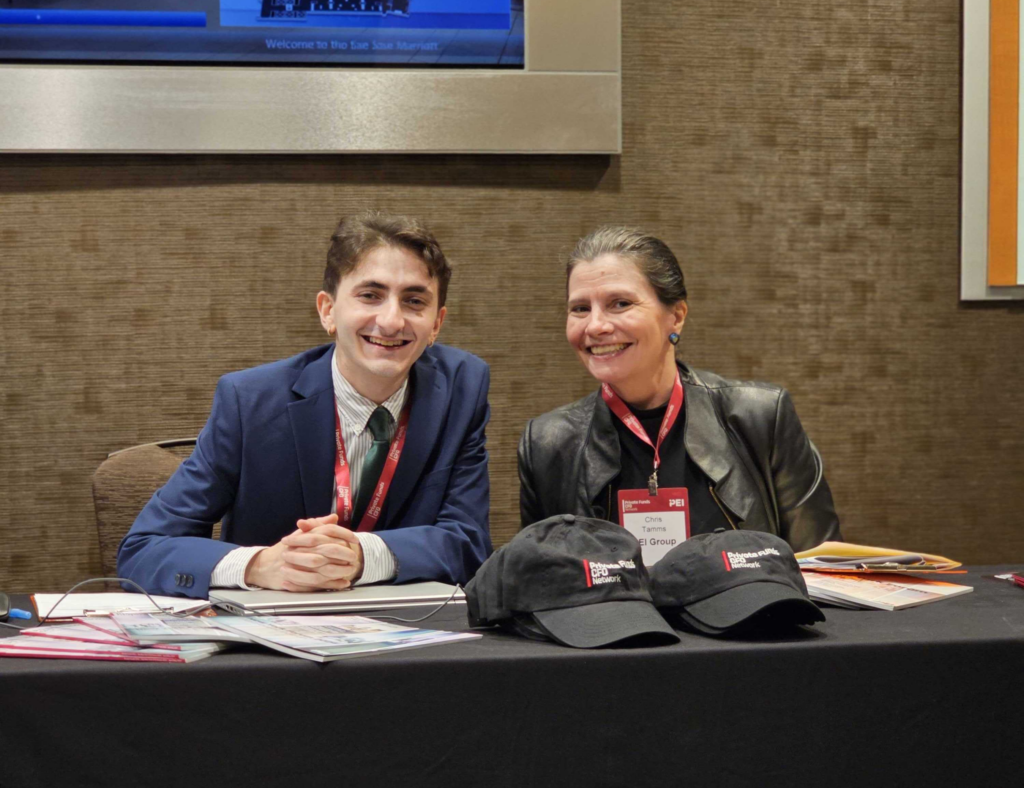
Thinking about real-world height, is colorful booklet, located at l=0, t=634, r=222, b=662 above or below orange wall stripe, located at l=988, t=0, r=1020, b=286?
below

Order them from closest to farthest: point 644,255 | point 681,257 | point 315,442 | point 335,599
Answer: point 335,599 → point 315,442 → point 644,255 → point 681,257

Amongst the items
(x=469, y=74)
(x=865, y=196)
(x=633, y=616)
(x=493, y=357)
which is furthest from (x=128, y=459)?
(x=865, y=196)

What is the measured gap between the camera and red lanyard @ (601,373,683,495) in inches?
86.9

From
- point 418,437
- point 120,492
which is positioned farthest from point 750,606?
point 120,492

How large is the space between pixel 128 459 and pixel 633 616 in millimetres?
1773

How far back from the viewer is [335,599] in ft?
5.09

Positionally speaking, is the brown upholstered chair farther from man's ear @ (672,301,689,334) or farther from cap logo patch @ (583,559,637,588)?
cap logo patch @ (583,559,637,588)

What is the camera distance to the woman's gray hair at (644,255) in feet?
7.50

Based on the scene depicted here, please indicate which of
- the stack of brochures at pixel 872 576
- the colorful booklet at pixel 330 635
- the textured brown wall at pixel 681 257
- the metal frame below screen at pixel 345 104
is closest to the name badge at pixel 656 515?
the stack of brochures at pixel 872 576

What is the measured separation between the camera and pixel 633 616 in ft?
4.15

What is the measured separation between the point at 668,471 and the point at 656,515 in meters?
0.12

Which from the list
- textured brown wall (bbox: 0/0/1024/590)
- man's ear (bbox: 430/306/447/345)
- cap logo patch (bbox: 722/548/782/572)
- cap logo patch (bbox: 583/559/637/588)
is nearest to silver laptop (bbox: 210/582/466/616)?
cap logo patch (bbox: 583/559/637/588)

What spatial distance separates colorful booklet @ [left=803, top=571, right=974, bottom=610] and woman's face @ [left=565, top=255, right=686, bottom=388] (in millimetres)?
697

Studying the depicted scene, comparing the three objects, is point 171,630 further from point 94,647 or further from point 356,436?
point 356,436
